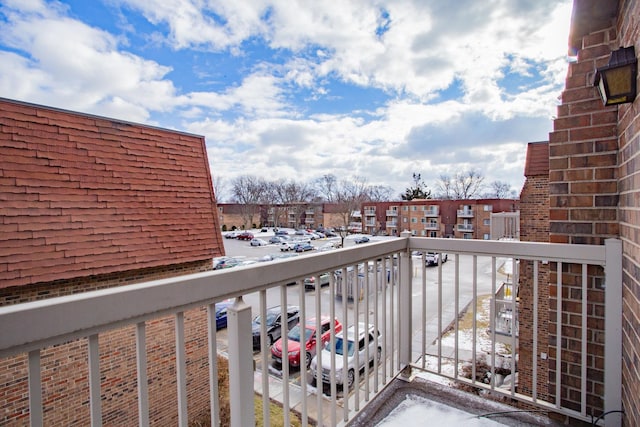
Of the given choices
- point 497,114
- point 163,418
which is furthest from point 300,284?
point 497,114

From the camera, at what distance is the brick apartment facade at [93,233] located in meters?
3.38

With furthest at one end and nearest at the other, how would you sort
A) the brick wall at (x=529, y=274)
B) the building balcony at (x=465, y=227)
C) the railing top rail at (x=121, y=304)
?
the building balcony at (x=465, y=227)
the brick wall at (x=529, y=274)
the railing top rail at (x=121, y=304)

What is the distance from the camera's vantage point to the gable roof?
7.07m

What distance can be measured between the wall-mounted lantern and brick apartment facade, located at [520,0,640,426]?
125 mm

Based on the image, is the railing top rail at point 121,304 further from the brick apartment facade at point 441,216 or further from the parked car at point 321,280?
the brick apartment facade at point 441,216

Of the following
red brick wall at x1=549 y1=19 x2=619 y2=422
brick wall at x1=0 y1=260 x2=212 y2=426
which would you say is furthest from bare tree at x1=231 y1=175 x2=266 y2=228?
red brick wall at x1=549 y1=19 x2=619 y2=422

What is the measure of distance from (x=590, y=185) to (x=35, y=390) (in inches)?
87.3

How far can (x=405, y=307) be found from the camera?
2.10 metres

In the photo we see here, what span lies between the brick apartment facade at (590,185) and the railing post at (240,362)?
156 cm

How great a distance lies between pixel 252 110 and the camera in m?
10.7

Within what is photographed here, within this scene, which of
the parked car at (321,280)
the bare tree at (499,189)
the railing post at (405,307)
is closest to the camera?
the parked car at (321,280)

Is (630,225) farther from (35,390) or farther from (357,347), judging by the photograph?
(35,390)

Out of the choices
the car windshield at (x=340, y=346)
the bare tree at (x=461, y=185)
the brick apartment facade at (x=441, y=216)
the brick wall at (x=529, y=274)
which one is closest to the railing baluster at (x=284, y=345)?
the car windshield at (x=340, y=346)

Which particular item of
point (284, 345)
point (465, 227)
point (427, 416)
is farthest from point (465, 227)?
point (284, 345)
